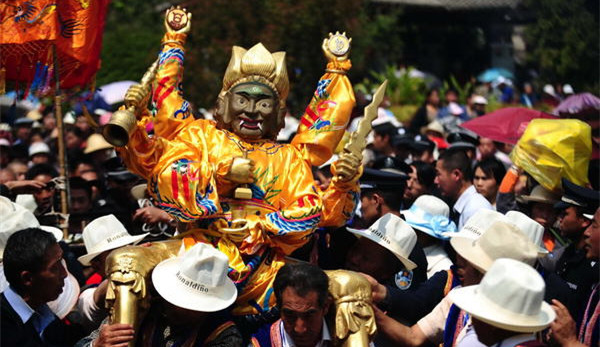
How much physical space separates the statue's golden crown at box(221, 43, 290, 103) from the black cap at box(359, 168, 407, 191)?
1.35 metres

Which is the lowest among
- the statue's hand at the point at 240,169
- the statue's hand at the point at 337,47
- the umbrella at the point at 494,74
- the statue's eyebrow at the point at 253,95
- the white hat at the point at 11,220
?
the umbrella at the point at 494,74

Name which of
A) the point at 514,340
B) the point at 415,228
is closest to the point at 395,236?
the point at 415,228

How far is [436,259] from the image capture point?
7.10 m

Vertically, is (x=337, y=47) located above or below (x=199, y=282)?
above

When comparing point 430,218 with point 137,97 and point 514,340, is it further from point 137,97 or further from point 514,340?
point 514,340

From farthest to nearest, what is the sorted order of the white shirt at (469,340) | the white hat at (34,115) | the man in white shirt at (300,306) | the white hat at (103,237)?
the white hat at (34,115), the white hat at (103,237), the man in white shirt at (300,306), the white shirt at (469,340)

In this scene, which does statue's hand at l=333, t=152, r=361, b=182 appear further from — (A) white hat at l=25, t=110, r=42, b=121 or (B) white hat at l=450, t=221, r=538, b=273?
(A) white hat at l=25, t=110, r=42, b=121

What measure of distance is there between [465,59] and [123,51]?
10257 millimetres

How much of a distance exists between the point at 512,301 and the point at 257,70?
8.72ft

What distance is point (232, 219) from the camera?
600 cm

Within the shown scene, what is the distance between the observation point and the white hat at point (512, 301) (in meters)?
4.36

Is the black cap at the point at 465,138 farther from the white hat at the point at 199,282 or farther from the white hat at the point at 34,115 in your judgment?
the white hat at the point at 34,115

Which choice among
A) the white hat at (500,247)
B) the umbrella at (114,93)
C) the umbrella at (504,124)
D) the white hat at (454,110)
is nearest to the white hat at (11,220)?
the white hat at (500,247)

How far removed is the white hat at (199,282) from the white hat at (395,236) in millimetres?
1236
